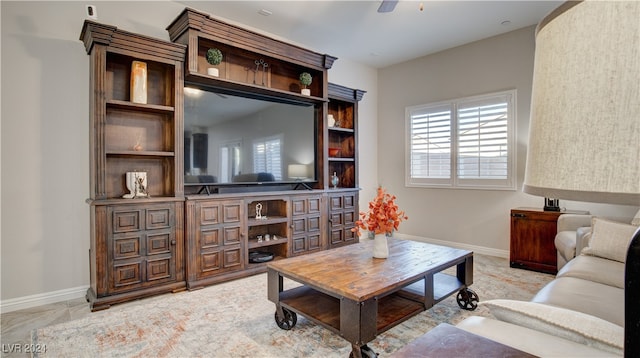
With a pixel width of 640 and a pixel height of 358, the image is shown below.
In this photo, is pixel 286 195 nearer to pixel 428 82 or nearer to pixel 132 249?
pixel 132 249

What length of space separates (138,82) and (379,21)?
2.87 meters

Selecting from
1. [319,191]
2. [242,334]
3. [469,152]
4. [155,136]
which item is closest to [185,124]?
[155,136]

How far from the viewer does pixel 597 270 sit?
2184 mm

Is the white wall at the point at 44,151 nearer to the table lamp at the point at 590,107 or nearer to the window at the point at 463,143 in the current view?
the table lamp at the point at 590,107

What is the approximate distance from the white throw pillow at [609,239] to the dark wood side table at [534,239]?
45.0 inches

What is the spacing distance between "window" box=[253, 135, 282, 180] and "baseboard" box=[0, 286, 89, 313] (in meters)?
2.10

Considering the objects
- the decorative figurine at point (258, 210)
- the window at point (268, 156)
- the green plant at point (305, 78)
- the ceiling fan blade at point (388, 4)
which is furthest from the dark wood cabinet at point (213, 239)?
the ceiling fan blade at point (388, 4)

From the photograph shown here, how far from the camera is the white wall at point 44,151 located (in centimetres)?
279

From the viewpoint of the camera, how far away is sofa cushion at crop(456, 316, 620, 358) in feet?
3.59

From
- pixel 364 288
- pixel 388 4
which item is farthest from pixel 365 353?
pixel 388 4

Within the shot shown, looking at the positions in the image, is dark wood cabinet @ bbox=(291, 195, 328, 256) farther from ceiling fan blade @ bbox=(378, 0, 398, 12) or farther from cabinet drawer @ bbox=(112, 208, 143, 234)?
ceiling fan blade @ bbox=(378, 0, 398, 12)

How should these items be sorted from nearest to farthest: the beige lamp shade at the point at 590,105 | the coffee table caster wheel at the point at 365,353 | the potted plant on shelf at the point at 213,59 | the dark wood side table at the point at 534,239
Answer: the beige lamp shade at the point at 590,105 → the coffee table caster wheel at the point at 365,353 → the potted plant on shelf at the point at 213,59 → the dark wood side table at the point at 534,239

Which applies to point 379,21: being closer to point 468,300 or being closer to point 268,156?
point 268,156

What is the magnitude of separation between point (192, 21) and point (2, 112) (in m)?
1.79
